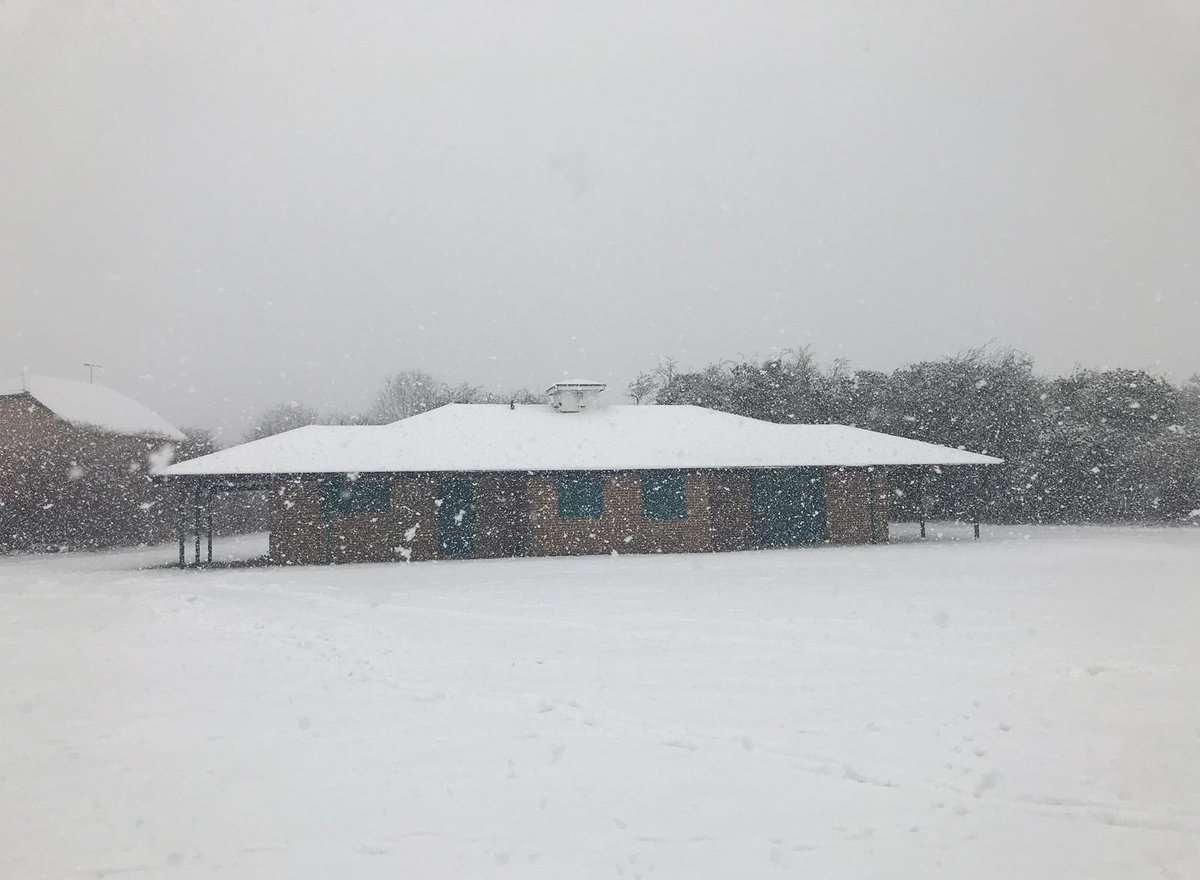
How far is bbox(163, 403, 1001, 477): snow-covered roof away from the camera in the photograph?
20.1 metres

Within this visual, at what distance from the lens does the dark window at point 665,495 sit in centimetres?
2138

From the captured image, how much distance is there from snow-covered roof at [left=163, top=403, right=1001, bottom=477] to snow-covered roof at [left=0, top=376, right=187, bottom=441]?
1257cm

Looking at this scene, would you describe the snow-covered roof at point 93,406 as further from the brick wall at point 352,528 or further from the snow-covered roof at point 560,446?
the brick wall at point 352,528

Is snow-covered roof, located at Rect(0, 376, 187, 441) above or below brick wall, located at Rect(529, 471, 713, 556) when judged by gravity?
above

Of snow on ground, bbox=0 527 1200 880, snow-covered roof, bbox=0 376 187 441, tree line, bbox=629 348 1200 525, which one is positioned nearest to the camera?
snow on ground, bbox=0 527 1200 880

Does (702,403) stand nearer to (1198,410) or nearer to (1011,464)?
(1011,464)

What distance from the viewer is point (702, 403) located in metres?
37.8

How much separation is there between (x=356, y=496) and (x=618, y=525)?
6.50m

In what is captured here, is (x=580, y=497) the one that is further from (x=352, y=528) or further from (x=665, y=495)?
(x=352, y=528)

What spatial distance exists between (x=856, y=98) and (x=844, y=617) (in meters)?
11.6

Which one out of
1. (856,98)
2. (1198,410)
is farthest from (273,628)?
(1198,410)

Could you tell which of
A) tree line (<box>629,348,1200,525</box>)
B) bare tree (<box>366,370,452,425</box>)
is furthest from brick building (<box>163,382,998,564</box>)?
bare tree (<box>366,370,452,425</box>)

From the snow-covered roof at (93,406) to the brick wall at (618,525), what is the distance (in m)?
18.5

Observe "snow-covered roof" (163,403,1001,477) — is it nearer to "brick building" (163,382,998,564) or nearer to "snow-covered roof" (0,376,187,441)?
"brick building" (163,382,998,564)
